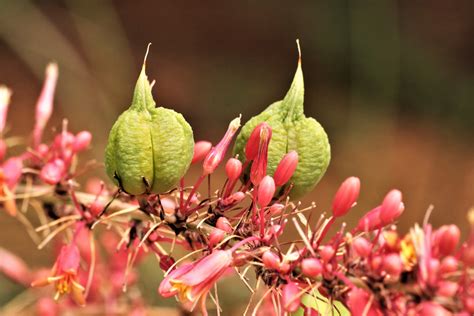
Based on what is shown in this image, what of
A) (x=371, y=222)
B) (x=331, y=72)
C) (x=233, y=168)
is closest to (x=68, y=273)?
(x=233, y=168)

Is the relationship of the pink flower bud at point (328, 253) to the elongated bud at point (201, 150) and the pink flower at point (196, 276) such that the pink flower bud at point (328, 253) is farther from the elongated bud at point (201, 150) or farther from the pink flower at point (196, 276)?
A: the elongated bud at point (201, 150)

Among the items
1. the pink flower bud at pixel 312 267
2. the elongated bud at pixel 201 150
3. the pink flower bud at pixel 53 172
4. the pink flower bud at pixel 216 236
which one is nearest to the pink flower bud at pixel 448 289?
the pink flower bud at pixel 312 267

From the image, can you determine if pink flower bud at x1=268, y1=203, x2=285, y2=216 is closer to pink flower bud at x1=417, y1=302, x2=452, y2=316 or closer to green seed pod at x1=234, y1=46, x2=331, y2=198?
green seed pod at x1=234, y1=46, x2=331, y2=198

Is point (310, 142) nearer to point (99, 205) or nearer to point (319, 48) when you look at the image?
point (99, 205)

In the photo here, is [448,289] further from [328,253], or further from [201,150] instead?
[201,150]

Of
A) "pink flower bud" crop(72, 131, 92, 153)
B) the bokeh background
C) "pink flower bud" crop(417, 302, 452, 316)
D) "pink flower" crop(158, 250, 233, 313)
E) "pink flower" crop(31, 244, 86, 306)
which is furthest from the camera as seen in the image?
the bokeh background

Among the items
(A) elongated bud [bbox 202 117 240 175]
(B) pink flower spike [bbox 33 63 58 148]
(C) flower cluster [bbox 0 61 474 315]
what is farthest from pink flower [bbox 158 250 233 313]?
(B) pink flower spike [bbox 33 63 58 148]
